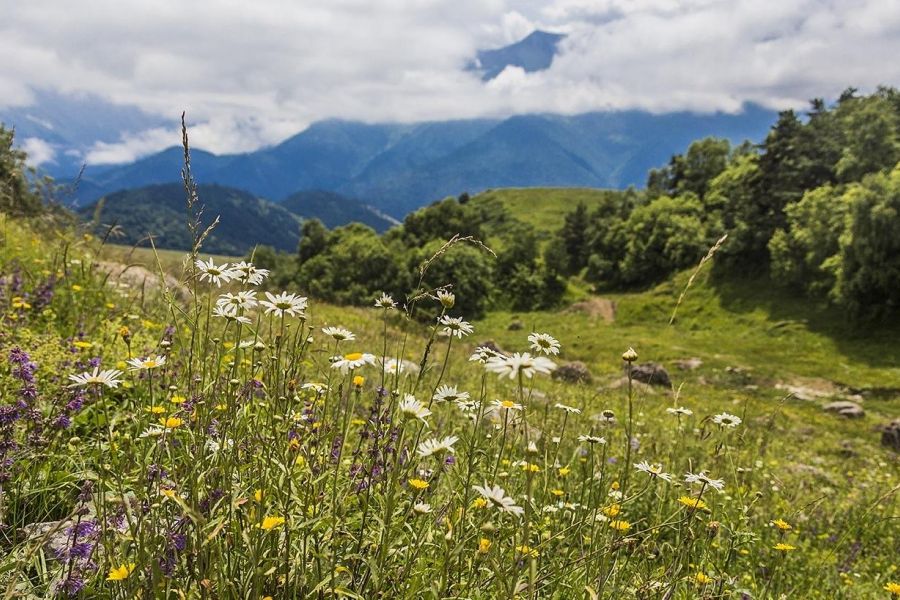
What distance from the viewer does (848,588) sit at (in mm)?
4742

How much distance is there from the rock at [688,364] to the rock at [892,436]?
16.6 meters

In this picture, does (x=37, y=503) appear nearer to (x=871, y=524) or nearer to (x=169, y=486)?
(x=169, y=486)

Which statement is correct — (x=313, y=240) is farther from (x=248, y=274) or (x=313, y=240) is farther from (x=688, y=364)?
(x=248, y=274)

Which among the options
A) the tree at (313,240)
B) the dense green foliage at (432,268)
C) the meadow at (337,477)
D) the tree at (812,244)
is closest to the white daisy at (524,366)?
the meadow at (337,477)

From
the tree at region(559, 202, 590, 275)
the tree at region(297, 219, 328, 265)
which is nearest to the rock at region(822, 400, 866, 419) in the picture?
the tree at region(559, 202, 590, 275)

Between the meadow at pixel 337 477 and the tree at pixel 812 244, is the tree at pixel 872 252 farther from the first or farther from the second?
the meadow at pixel 337 477

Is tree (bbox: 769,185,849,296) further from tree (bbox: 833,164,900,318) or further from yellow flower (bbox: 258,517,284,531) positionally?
yellow flower (bbox: 258,517,284,531)

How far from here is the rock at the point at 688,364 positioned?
3629 centimetres

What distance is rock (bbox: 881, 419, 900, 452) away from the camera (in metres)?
18.6

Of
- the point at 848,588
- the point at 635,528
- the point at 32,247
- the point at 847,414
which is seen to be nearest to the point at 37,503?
the point at 635,528

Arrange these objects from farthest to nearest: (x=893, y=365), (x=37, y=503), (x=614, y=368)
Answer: (x=893, y=365) < (x=614, y=368) < (x=37, y=503)

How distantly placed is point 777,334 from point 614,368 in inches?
931

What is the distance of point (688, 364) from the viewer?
3694 cm

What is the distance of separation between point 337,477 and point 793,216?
205ft
